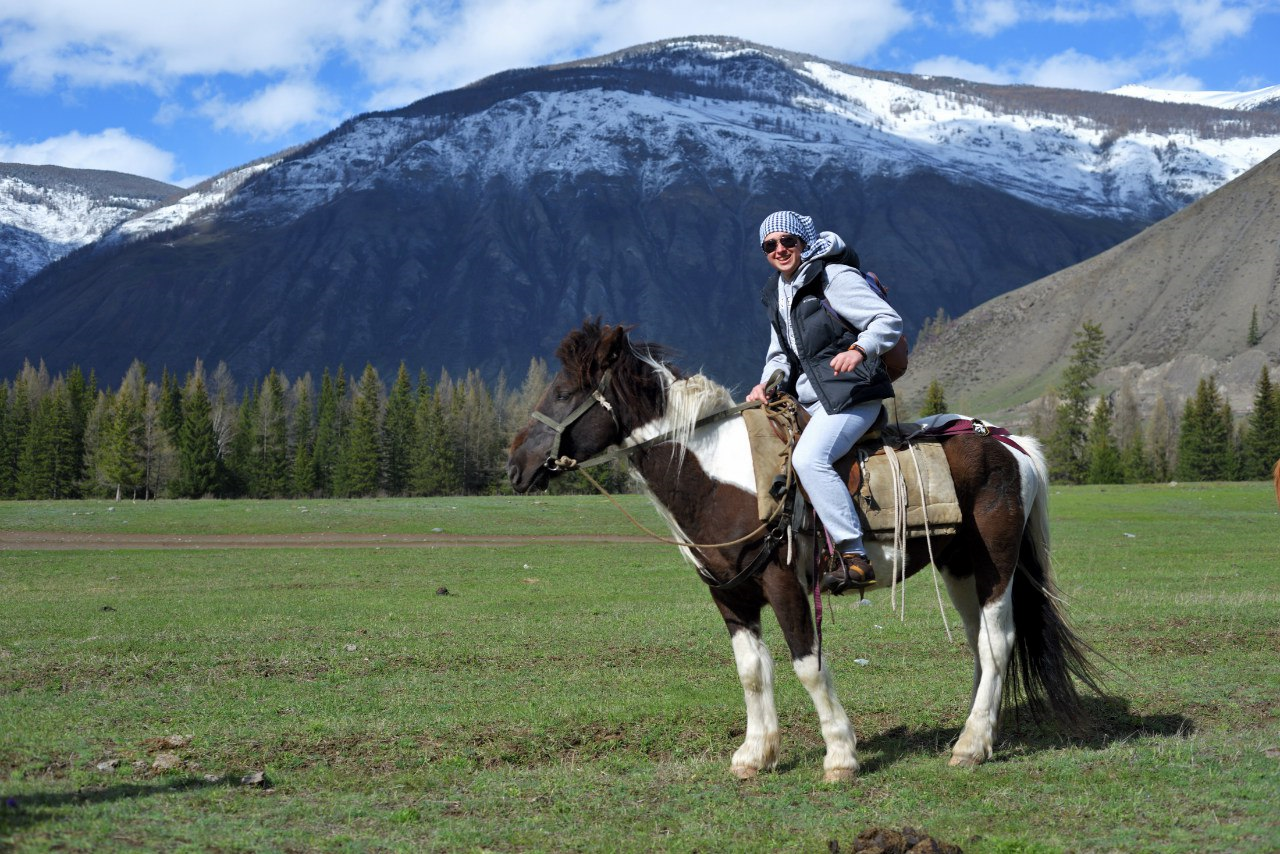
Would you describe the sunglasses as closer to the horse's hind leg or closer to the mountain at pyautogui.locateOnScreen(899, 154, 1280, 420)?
the horse's hind leg

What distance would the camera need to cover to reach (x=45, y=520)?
46094 mm

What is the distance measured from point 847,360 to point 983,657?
9.56ft

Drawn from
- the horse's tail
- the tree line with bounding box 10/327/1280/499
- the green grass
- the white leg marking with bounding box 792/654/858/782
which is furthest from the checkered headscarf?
the tree line with bounding box 10/327/1280/499

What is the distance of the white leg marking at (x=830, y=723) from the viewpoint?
26.9 feet

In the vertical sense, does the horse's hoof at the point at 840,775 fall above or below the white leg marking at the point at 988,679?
below

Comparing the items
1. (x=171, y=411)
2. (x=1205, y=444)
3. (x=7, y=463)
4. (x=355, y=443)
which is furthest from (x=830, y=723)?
(x=7, y=463)

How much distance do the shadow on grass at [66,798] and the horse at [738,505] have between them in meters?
3.21

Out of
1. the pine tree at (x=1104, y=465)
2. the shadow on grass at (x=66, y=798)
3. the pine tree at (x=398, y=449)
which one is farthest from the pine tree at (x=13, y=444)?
the shadow on grass at (x=66, y=798)

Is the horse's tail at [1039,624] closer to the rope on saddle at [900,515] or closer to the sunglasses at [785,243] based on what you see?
the rope on saddle at [900,515]

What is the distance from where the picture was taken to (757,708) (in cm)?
853

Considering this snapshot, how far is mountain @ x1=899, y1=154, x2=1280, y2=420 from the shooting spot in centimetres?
15575

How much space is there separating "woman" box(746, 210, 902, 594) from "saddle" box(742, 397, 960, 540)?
198 millimetres

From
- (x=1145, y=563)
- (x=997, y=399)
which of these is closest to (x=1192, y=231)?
(x=997, y=399)

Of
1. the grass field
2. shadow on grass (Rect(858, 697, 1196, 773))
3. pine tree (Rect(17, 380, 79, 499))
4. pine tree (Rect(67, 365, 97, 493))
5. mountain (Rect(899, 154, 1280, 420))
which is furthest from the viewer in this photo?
mountain (Rect(899, 154, 1280, 420))
